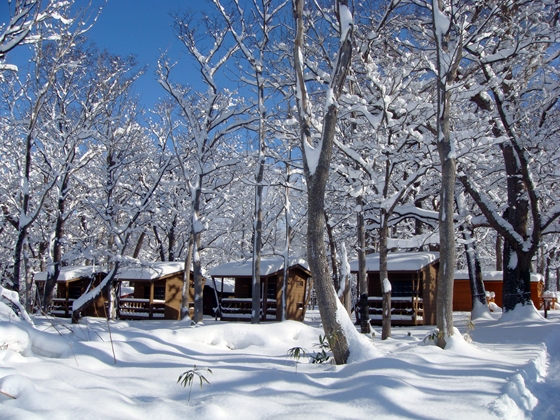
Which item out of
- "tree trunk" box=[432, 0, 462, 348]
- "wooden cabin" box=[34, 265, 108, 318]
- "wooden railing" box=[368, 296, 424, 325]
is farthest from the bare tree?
"wooden cabin" box=[34, 265, 108, 318]

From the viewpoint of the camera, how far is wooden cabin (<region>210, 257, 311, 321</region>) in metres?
24.2

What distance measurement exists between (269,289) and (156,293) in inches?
267

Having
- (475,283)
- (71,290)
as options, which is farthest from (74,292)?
(475,283)

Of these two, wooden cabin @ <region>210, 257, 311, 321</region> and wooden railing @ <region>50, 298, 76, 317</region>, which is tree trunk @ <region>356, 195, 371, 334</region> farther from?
wooden railing @ <region>50, 298, 76, 317</region>

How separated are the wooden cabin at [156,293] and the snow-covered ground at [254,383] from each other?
16.5 metres

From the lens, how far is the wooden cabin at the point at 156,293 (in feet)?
82.6

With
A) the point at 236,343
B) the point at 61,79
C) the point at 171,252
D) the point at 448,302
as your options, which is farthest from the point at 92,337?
the point at 171,252

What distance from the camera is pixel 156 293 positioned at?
27.3 meters

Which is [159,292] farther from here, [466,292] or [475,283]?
[466,292]

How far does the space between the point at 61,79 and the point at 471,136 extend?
47.7ft

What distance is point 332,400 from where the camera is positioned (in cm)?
521

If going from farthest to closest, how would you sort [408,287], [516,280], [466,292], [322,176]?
[466,292] < [408,287] < [516,280] < [322,176]

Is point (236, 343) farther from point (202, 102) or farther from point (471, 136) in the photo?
point (202, 102)

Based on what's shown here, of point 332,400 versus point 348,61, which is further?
point 348,61
